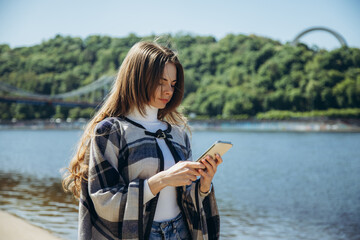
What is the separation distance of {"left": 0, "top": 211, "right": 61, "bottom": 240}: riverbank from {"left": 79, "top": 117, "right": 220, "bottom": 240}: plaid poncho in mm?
4296

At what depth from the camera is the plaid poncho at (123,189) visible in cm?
151

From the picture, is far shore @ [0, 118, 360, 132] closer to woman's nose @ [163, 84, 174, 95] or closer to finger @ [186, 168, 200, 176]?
woman's nose @ [163, 84, 174, 95]

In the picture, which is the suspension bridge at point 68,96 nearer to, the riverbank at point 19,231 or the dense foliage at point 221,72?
the dense foliage at point 221,72

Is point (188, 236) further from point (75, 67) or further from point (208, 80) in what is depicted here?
point (75, 67)

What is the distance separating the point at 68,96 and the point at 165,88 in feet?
244

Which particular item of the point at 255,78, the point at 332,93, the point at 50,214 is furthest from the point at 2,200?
the point at 255,78

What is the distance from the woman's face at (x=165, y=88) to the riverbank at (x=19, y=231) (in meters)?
4.37

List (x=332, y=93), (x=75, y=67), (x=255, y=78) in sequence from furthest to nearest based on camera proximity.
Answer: (x=75, y=67) → (x=255, y=78) → (x=332, y=93)

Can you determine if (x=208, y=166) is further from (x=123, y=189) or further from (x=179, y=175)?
(x=123, y=189)

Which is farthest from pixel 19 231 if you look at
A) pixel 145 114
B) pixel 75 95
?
pixel 75 95

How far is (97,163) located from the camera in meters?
1.53

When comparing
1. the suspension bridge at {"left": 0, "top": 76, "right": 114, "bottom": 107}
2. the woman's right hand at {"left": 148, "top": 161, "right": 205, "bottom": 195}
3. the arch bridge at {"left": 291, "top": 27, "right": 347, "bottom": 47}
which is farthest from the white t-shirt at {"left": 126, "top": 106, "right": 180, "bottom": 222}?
the arch bridge at {"left": 291, "top": 27, "right": 347, "bottom": 47}

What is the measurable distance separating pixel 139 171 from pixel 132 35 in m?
90.4

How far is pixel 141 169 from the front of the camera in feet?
5.13
